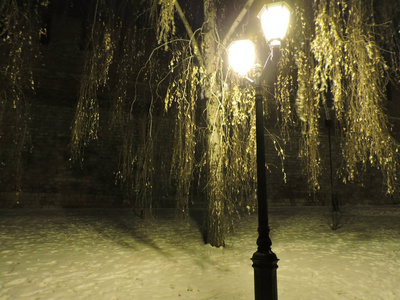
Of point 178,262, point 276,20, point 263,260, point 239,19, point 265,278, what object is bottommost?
point 178,262

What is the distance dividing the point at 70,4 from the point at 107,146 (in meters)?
5.31

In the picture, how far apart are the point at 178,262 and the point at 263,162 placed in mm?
2273

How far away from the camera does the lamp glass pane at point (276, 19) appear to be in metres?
2.52

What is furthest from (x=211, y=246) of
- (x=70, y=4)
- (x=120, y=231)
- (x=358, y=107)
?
(x=70, y=4)

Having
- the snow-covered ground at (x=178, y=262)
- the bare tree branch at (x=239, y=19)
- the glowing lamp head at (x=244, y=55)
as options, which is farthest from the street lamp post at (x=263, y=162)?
the bare tree branch at (x=239, y=19)

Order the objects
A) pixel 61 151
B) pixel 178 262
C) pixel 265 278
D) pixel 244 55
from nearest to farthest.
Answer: pixel 265 278 < pixel 244 55 < pixel 178 262 < pixel 61 151

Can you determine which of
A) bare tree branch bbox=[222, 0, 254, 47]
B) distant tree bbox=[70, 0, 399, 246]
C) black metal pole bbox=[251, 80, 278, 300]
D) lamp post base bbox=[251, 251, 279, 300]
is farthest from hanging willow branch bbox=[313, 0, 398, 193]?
lamp post base bbox=[251, 251, 279, 300]

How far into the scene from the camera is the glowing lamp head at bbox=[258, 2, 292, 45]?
8.27 ft

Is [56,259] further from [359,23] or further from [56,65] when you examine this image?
[56,65]

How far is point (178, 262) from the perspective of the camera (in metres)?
4.07

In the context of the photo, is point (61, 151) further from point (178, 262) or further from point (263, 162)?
point (263, 162)

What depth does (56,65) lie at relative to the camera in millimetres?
9789

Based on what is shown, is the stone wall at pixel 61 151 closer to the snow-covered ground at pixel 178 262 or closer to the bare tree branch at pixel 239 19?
the snow-covered ground at pixel 178 262

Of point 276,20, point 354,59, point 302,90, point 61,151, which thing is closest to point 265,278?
point 276,20
